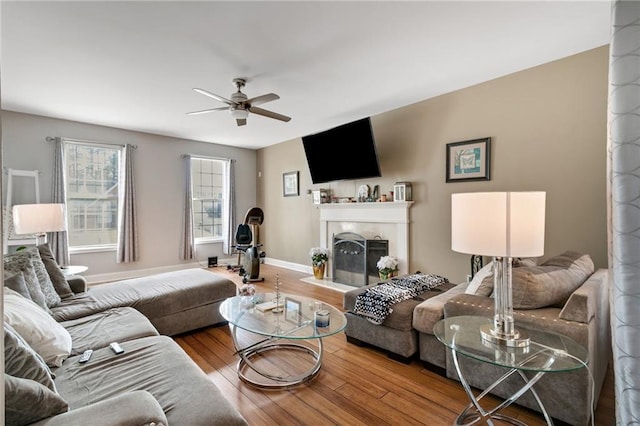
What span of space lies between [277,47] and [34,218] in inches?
120

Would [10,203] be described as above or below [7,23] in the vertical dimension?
below

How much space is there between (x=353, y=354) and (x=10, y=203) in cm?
487

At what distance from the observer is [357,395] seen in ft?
6.82

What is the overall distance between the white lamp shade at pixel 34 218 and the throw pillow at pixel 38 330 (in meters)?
1.91

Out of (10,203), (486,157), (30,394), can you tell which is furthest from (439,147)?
(10,203)

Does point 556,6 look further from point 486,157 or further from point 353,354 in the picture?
point 353,354

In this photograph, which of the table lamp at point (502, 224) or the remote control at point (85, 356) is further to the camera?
the remote control at point (85, 356)

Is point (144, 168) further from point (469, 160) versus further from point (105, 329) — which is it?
point (469, 160)

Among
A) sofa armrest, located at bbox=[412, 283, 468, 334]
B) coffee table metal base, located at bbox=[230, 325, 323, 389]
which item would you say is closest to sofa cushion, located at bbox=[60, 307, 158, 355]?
coffee table metal base, located at bbox=[230, 325, 323, 389]

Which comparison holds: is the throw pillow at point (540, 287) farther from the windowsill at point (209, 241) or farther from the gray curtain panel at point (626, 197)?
the windowsill at point (209, 241)

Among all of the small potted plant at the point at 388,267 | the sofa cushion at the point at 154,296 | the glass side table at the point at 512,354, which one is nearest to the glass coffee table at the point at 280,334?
the sofa cushion at the point at 154,296

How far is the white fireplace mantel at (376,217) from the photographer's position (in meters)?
4.25

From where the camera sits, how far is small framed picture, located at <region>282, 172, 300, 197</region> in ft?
19.9

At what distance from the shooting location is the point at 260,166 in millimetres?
7000
